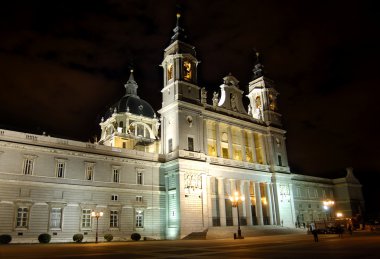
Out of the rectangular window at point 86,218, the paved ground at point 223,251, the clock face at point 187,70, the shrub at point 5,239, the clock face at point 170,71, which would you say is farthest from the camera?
the clock face at point 170,71

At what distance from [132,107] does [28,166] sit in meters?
39.6

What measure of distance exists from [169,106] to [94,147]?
1245 centimetres

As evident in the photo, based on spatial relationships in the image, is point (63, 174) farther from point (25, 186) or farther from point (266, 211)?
point (266, 211)

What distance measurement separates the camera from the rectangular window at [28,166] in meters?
35.4

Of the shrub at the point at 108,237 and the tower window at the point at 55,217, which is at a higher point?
the tower window at the point at 55,217

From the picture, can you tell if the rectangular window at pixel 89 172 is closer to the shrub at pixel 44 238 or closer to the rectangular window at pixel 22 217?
the rectangular window at pixel 22 217

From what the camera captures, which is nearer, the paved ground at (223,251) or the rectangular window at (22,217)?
the paved ground at (223,251)

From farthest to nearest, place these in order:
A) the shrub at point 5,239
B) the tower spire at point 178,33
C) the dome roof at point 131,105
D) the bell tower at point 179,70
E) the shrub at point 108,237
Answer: the dome roof at point 131,105 → the tower spire at point 178,33 → the bell tower at point 179,70 → the shrub at point 108,237 → the shrub at point 5,239

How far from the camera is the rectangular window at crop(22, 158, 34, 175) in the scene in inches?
1393

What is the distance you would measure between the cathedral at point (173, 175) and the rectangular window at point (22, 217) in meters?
0.09

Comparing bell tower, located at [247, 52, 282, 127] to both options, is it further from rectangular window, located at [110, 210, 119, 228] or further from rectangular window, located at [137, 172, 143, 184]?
rectangular window, located at [110, 210, 119, 228]

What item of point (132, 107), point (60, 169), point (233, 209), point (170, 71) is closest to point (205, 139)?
point (233, 209)

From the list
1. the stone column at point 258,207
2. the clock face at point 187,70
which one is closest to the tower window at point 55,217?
the clock face at point 187,70

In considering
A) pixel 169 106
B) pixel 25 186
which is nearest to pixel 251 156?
pixel 169 106
